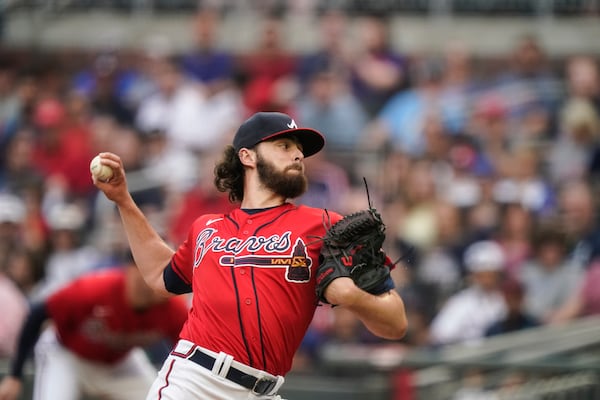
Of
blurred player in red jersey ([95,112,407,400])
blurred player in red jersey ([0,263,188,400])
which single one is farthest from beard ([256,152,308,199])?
blurred player in red jersey ([0,263,188,400])

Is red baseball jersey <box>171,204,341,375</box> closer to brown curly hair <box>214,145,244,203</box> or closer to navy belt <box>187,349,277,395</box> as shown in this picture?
navy belt <box>187,349,277,395</box>

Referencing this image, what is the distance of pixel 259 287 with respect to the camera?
14.7 feet

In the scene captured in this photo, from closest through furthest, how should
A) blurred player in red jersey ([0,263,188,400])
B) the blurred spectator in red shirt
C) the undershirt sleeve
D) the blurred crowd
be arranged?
the undershirt sleeve, blurred player in red jersey ([0,263,188,400]), the blurred crowd, the blurred spectator in red shirt

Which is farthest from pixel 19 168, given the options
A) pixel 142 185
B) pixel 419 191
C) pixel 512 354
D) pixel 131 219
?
pixel 131 219

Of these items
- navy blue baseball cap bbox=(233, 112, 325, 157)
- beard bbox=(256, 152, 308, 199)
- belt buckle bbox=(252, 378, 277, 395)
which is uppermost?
navy blue baseball cap bbox=(233, 112, 325, 157)

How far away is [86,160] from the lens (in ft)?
36.4

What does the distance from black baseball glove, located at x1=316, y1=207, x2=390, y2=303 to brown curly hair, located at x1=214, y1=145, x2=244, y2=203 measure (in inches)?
28.3

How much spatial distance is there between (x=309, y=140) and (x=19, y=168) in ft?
23.1

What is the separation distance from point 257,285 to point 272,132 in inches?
26.6

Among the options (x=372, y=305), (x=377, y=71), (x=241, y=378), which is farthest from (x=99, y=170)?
(x=377, y=71)

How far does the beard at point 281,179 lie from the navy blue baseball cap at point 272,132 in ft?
0.27

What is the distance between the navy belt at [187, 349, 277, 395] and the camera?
175 inches

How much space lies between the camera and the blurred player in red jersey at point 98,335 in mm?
6555

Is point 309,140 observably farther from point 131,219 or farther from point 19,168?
point 19,168
